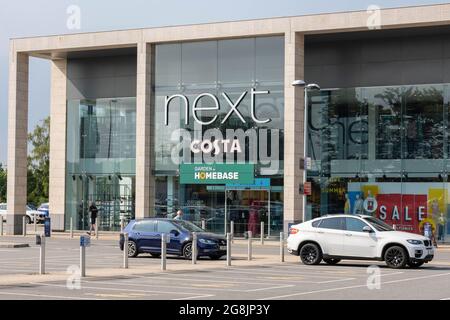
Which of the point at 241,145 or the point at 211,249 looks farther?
the point at 241,145

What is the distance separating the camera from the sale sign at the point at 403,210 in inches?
1651

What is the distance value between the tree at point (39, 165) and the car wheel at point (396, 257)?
70729 mm

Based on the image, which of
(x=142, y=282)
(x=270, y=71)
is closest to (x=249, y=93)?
(x=270, y=71)

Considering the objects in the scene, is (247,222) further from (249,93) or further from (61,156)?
(61,156)

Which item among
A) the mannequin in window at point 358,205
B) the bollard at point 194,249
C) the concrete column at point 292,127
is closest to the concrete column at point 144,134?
the concrete column at point 292,127

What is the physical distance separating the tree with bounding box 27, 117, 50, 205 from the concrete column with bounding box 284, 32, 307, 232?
2154 inches

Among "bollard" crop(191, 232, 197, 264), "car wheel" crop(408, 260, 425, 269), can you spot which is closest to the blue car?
Result: "bollard" crop(191, 232, 197, 264)

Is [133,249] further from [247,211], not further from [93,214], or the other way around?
[93,214]

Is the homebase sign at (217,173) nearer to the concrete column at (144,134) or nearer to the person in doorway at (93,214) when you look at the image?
the concrete column at (144,134)

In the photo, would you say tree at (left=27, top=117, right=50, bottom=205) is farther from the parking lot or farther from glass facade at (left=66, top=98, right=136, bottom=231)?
the parking lot

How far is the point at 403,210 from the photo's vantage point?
42.3m

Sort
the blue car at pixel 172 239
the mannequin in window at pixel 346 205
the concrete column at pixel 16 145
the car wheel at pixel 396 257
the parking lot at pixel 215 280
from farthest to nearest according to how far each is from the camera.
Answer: the concrete column at pixel 16 145 < the mannequin in window at pixel 346 205 < the blue car at pixel 172 239 < the car wheel at pixel 396 257 < the parking lot at pixel 215 280

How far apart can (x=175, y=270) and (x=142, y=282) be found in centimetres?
393
